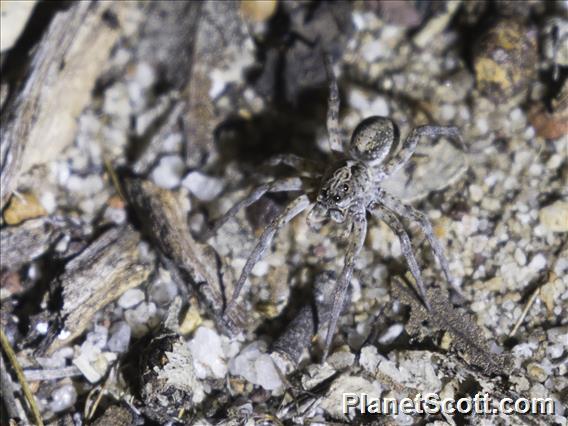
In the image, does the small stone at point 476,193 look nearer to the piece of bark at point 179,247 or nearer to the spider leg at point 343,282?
the spider leg at point 343,282

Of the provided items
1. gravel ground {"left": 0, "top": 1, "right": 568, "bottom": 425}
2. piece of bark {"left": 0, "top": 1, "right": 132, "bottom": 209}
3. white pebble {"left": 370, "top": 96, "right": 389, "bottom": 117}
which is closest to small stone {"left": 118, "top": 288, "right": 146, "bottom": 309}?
gravel ground {"left": 0, "top": 1, "right": 568, "bottom": 425}

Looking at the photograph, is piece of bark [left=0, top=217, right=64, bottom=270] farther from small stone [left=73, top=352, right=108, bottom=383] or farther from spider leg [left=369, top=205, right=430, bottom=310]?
spider leg [left=369, top=205, right=430, bottom=310]

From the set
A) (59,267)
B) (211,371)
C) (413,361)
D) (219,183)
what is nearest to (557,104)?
(413,361)

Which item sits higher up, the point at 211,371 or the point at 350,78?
the point at 350,78

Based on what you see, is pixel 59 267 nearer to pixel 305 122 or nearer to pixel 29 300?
pixel 29 300

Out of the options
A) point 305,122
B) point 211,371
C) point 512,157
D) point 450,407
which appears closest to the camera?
point 450,407

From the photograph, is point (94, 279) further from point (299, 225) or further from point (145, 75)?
point (145, 75)

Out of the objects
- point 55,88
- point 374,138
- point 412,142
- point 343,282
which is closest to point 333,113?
point 374,138
